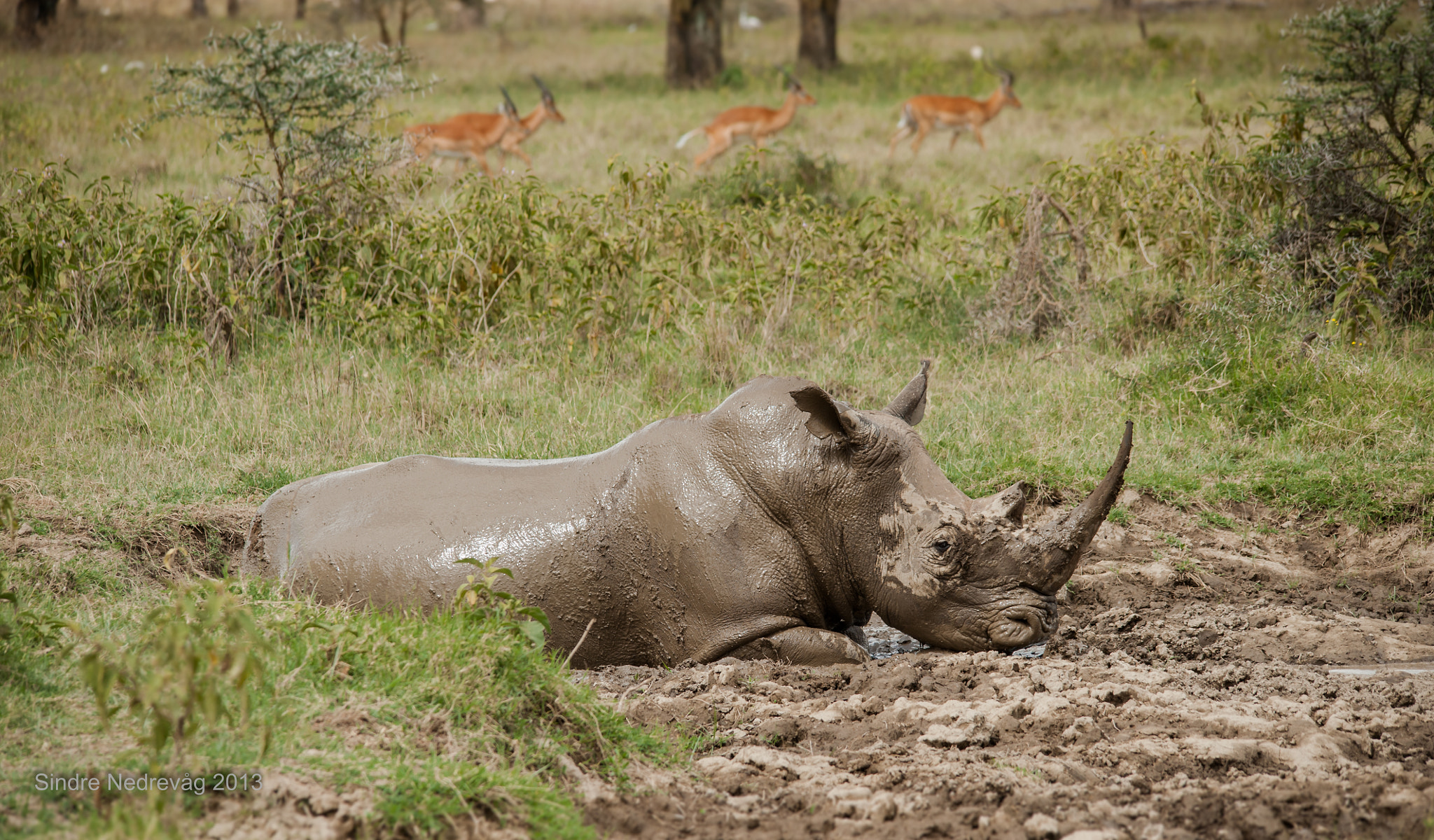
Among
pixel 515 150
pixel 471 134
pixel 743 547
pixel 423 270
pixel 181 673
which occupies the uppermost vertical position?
pixel 471 134

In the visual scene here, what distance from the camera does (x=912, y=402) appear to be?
5141 mm

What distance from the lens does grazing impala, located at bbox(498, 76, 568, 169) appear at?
16.5 metres

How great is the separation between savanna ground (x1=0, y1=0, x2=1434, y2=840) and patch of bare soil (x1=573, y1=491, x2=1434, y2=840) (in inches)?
0.7

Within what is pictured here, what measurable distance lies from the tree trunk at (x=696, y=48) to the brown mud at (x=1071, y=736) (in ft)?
61.5

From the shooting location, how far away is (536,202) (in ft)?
29.6

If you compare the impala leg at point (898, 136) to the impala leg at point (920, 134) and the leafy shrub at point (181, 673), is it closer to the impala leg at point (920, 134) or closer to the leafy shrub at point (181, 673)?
the impala leg at point (920, 134)

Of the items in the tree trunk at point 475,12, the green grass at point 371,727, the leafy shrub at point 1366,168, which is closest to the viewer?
the green grass at point 371,727

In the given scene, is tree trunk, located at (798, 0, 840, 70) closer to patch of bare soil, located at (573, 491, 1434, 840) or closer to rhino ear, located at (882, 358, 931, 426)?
rhino ear, located at (882, 358, 931, 426)

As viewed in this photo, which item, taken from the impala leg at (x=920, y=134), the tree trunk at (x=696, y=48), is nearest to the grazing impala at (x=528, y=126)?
the impala leg at (x=920, y=134)

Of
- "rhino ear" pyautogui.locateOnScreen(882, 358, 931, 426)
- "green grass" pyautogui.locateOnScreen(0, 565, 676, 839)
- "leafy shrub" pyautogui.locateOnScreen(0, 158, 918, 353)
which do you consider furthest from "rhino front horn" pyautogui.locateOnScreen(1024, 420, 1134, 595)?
"leafy shrub" pyautogui.locateOnScreen(0, 158, 918, 353)

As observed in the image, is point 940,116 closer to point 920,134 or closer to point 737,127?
point 920,134

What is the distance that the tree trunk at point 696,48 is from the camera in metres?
22.4

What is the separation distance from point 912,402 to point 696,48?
18907mm

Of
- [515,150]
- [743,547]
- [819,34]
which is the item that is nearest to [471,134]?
[515,150]
